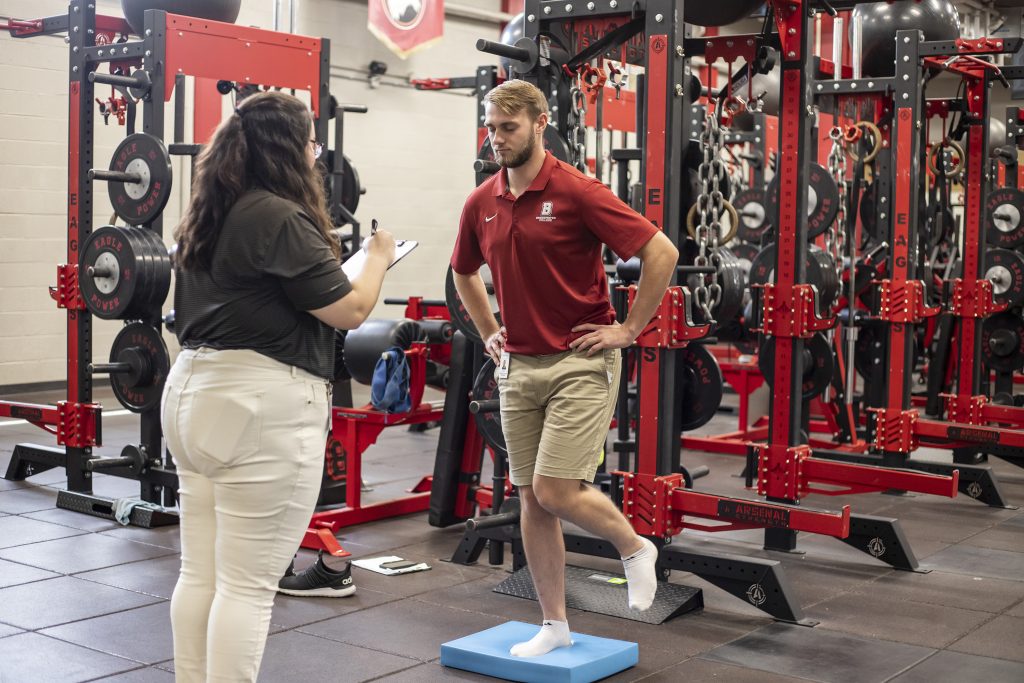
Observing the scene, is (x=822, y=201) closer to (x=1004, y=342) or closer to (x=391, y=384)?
(x=391, y=384)

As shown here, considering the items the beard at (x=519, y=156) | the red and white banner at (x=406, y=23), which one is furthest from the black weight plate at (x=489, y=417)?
the red and white banner at (x=406, y=23)

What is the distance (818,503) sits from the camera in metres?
6.24

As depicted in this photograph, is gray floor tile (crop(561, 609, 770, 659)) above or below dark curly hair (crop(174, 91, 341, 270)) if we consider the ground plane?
below

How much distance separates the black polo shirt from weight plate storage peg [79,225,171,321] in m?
3.03

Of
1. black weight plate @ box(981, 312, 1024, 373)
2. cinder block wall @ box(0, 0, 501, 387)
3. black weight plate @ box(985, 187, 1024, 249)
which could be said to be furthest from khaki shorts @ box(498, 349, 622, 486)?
cinder block wall @ box(0, 0, 501, 387)

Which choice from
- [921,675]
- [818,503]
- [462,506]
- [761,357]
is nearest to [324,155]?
[462,506]

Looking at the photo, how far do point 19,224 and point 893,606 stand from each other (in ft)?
23.8

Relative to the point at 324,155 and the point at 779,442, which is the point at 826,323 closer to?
the point at 779,442

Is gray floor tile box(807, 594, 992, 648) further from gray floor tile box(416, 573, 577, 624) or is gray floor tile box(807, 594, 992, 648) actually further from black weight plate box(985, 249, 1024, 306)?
black weight plate box(985, 249, 1024, 306)

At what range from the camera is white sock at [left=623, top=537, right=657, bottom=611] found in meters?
3.29

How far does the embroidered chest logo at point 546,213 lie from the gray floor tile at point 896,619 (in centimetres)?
179

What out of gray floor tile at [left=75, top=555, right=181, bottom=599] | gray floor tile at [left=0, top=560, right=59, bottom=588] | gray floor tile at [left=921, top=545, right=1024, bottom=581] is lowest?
gray floor tile at [left=921, top=545, right=1024, bottom=581]

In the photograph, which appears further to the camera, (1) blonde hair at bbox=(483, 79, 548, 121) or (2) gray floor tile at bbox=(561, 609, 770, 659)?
(2) gray floor tile at bbox=(561, 609, 770, 659)

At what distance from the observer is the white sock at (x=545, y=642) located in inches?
132
